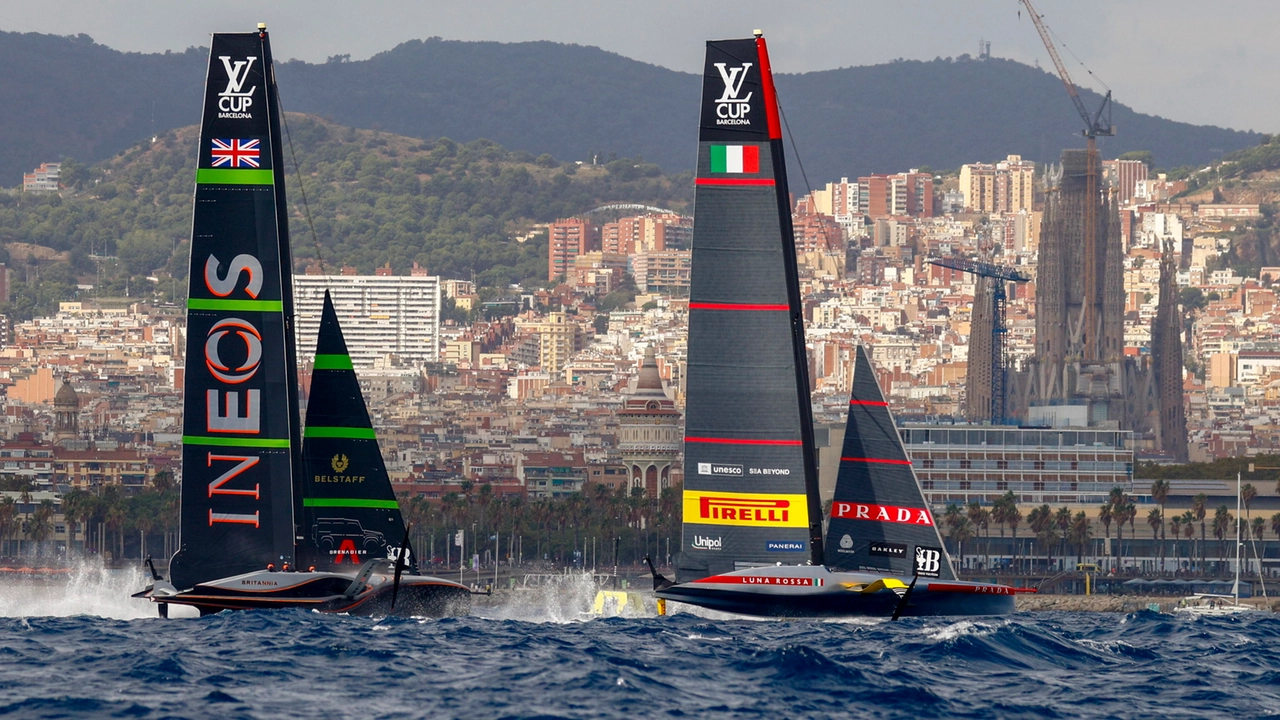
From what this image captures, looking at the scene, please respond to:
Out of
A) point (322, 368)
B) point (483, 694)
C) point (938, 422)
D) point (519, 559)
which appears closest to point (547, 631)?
point (322, 368)

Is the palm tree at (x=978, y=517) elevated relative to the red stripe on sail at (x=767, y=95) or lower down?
lower down

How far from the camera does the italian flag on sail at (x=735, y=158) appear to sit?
92.4 ft

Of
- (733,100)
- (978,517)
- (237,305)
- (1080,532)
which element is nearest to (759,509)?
(733,100)

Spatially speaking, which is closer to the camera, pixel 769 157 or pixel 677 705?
pixel 677 705

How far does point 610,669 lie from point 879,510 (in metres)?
7.18

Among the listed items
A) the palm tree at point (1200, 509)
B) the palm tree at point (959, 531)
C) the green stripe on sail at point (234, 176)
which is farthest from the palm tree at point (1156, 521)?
the green stripe on sail at point (234, 176)

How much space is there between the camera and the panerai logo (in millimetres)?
28672

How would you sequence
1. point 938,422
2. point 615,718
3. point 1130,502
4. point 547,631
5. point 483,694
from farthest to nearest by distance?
point 938,422 < point 1130,502 < point 547,631 < point 483,694 < point 615,718

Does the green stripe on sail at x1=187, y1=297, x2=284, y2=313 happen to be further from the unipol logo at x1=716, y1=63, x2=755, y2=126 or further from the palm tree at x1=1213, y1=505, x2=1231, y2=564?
the palm tree at x1=1213, y1=505, x2=1231, y2=564

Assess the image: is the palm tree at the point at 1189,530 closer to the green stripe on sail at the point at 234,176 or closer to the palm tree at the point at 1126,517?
the palm tree at the point at 1126,517

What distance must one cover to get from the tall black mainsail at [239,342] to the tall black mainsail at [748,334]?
198 inches

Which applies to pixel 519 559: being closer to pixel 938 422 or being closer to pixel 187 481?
pixel 938 422

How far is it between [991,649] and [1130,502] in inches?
3131

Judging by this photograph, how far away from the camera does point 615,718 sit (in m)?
19.4
